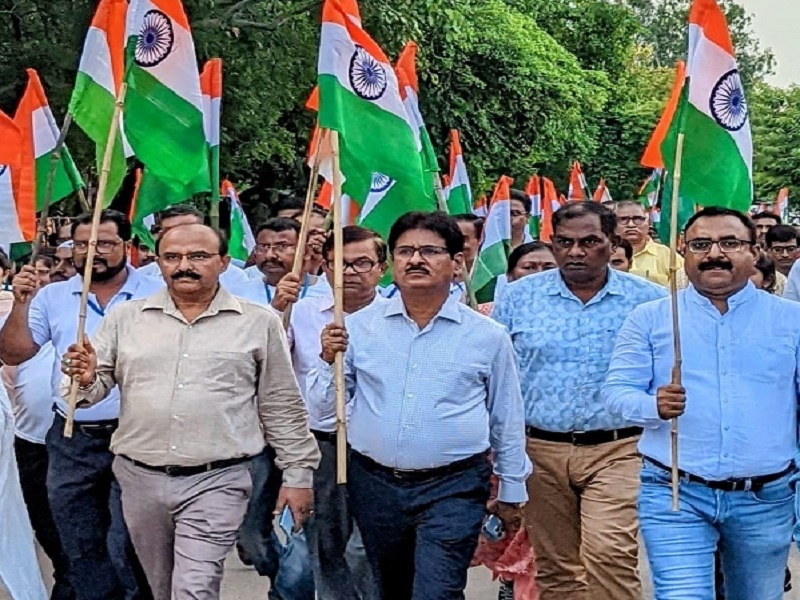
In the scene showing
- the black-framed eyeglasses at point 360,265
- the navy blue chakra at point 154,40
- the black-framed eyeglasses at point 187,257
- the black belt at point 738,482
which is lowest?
the black belt at point 738,482

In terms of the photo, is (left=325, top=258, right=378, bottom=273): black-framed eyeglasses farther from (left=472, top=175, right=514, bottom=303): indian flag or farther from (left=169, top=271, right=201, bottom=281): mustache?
(left=472, top=175, right=514, bottom=303): indian flag

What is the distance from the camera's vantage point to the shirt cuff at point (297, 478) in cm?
518

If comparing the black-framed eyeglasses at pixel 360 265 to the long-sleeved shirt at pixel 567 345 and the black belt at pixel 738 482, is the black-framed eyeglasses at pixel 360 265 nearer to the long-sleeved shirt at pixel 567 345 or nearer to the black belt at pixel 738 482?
the long-sleeved shirt at pixel 567 345

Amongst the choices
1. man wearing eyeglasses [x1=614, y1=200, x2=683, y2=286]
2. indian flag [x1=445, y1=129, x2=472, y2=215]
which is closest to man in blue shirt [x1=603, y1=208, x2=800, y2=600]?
man wearing eyeglasses [x1=614, y1=200, x2=683, y2=286]

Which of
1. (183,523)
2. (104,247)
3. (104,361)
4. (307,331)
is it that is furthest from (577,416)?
(104,247)

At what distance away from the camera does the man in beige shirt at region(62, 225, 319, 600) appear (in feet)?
16.4

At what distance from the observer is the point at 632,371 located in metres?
4.89

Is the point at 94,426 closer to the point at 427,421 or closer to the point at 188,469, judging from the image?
the point at 188,469

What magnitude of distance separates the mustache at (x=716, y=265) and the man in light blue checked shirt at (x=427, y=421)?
798 mm

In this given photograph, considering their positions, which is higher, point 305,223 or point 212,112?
point 212,112

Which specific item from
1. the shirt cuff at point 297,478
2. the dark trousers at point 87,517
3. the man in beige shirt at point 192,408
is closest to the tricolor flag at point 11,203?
the dark trousers at point 87,517

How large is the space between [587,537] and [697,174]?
1564 mm

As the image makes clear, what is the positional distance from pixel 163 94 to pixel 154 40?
24cm

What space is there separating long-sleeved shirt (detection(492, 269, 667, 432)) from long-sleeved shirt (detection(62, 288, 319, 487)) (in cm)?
108
